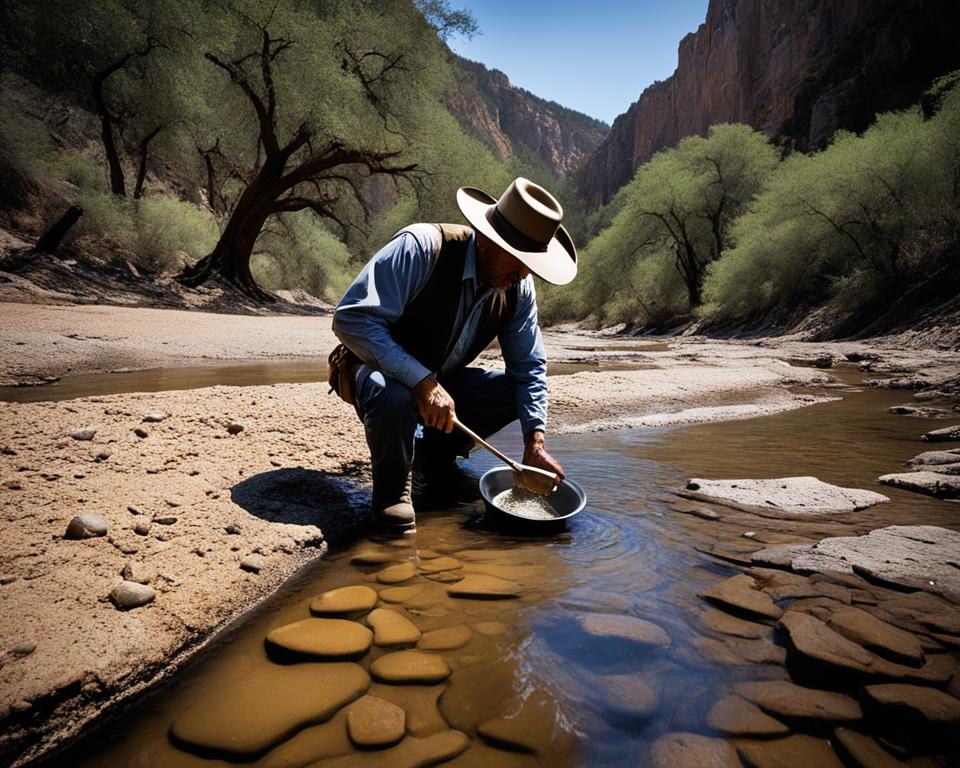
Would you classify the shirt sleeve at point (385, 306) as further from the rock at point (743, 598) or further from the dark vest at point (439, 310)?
the rock at point (743, 598)

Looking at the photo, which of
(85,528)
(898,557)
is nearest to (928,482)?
(898,557)

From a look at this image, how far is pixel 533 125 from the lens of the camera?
400 feet

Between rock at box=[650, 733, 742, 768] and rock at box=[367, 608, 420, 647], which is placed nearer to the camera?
rock at box=[650, 733, 742, 768]

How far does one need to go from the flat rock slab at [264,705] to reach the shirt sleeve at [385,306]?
115 centimetres

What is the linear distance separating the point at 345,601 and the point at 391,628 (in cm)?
21

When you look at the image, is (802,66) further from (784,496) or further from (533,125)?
(533,125)

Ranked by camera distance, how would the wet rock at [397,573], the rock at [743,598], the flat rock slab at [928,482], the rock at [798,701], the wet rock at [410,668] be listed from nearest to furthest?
the rock at [798,701] → the wet rock at [410,668] → the rock at [743,598] → the wet rock at [397,573] → the flat rock slab at [928,482]

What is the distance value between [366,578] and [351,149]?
15.4 metres

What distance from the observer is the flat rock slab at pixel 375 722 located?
3.45 feet

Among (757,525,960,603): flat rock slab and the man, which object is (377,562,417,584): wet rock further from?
(757,525,960,603): flat rock slab

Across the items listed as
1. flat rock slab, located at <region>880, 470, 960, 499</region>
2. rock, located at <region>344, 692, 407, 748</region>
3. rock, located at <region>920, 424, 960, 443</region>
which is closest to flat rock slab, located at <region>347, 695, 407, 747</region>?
rock, located at <region>344, 692, 407, 748</region>

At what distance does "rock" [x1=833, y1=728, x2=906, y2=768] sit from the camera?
0.99 m

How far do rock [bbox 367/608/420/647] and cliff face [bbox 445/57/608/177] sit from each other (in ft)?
370

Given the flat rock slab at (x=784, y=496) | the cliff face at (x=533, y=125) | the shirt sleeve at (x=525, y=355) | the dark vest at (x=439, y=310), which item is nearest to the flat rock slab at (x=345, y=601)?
the dark vest at (x=439, y=310)
